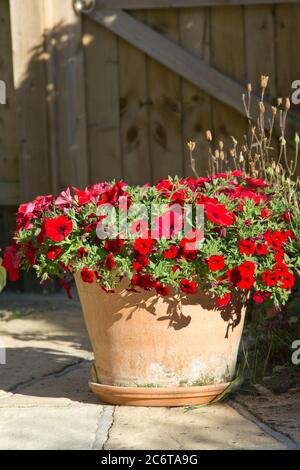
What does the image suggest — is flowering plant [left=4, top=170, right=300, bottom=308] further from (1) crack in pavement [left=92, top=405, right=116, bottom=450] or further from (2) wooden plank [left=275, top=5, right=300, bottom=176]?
(2) wooden plank [left=275, top=5, right=300, bottom=176]

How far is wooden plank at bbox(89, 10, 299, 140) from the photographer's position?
6.54m

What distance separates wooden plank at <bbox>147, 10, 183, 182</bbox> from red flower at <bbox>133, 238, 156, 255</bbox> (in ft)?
9.41

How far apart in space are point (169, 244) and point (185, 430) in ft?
2.38

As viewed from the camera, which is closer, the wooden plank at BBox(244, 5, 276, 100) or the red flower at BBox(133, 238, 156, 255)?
the red flower at BBox(133, 238, 156, 255)

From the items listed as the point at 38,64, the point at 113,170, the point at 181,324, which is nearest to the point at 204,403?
Result: the point at 181,324

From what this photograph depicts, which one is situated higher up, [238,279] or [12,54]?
[12,54]

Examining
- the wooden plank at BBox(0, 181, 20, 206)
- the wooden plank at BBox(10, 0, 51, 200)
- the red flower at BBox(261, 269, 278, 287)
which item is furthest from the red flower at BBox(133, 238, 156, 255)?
the wooden plank at BBox(0, 181, 20, 206)

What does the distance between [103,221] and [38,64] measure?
3.07 meters

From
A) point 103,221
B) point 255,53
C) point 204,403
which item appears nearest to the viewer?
point 103,221

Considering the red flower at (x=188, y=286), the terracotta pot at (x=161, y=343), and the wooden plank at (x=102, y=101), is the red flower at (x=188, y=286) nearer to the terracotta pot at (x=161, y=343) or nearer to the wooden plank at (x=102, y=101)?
the terracotta pot at (x=161, y=343)

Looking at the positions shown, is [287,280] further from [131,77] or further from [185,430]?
[131,77]

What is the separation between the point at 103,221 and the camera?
13.0 feet

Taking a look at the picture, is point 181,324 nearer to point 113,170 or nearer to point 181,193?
point 181,193

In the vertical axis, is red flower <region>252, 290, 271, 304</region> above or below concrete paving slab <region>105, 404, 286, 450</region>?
above
